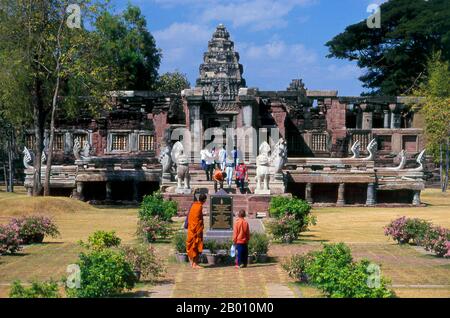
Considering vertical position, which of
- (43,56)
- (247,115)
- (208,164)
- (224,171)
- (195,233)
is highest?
(43,56)

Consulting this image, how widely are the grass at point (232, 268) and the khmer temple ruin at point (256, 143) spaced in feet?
15.6

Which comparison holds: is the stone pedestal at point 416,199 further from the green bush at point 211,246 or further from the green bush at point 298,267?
the green bush at point 298,267

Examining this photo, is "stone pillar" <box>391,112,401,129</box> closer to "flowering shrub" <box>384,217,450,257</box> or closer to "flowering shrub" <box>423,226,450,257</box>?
"flowering shrub" <box>384,217,450,257</box>

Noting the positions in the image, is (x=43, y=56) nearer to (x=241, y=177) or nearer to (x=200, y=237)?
(x=241, y=177)

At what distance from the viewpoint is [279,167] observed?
123 ft

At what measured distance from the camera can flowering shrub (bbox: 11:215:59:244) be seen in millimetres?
23453

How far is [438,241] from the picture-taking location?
20656 mm

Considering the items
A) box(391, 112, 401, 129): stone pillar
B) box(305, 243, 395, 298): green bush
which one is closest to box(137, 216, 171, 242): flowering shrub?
box(305, 243, 395, 298): green bush

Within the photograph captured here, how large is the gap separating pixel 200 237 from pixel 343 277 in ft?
19.2

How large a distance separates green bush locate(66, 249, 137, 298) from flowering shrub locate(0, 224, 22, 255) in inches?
268

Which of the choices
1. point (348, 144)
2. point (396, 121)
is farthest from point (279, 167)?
point (396, 121)

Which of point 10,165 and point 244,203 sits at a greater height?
point 10,165

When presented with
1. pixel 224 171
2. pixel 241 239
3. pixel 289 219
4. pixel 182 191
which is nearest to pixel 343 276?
pixel 241 239

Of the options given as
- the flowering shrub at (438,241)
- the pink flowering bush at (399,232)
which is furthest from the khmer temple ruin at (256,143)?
the flowering shrub at (438,241)
